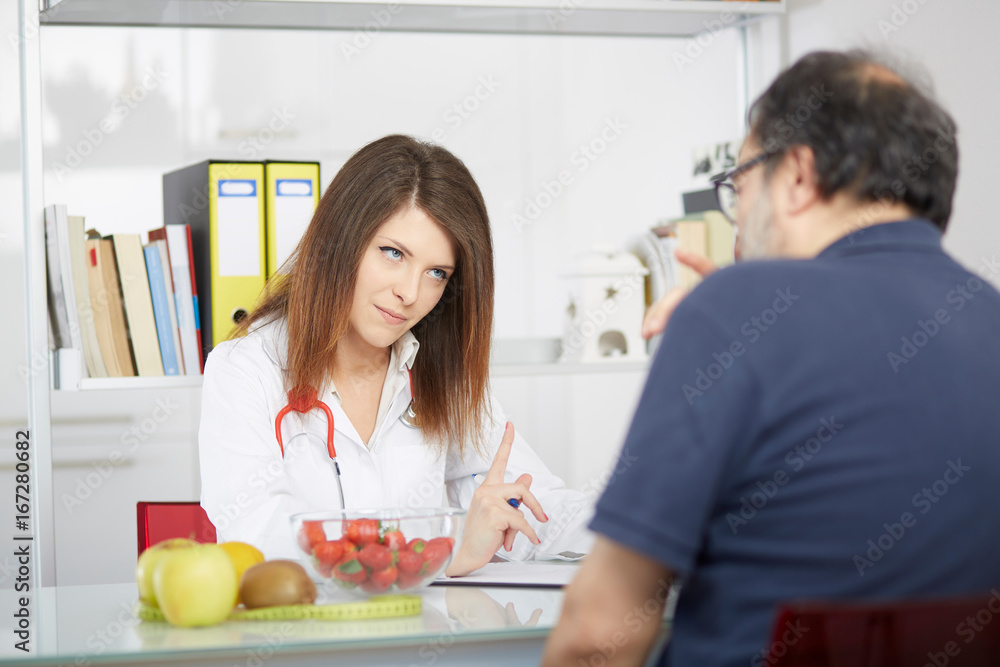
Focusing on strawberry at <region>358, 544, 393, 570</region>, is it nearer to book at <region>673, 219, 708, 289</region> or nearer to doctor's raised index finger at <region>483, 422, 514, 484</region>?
doctor's raised index finger at <region>483, 422, 514, 484</region>

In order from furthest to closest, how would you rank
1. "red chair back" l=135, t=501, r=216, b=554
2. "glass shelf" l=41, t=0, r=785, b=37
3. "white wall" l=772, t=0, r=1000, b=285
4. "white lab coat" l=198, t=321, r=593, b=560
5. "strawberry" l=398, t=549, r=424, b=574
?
1. "glass shelf" l=41, t=0, r=785, b=37
2. "red chair back" l=135, t=501, r=216, b=554
3. "white wall" l=772, t=0, r=1000, b=285
4. "white lab coat" l=198, t=321, r=593, b=560
5. "strawberry" l=398, t=549, r=424, b=574

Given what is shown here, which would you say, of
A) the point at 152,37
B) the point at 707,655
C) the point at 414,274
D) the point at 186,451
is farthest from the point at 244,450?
the point at 152,37

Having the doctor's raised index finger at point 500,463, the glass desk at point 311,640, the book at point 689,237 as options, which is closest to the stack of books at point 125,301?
the doctor's raised index finger at point 500,463

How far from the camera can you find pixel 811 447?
32.2 inches

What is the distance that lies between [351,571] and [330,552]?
3cm

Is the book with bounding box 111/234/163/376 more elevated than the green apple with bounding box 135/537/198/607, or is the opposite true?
the book with bounding box 111/234/163/376

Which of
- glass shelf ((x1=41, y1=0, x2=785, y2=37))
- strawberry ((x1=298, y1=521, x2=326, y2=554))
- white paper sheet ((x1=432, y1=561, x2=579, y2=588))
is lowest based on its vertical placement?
white paper sheet ((x1=432, y1=561, x2=579, y2=588))

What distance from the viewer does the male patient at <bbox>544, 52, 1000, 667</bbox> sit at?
0.81 meters

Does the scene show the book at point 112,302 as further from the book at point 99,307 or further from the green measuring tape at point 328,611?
the green measuring tape at point 328,611

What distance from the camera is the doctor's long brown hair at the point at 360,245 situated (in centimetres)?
176

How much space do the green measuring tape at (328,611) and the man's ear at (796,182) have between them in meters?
0.63

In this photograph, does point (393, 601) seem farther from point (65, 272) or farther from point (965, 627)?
point (65, 272)

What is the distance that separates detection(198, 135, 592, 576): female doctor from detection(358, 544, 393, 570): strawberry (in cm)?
33

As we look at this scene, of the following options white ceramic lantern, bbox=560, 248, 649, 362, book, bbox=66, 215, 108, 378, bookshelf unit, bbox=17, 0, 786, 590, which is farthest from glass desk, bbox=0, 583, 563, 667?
white ceramic lantern, bbox=560, 248, 649, 362
